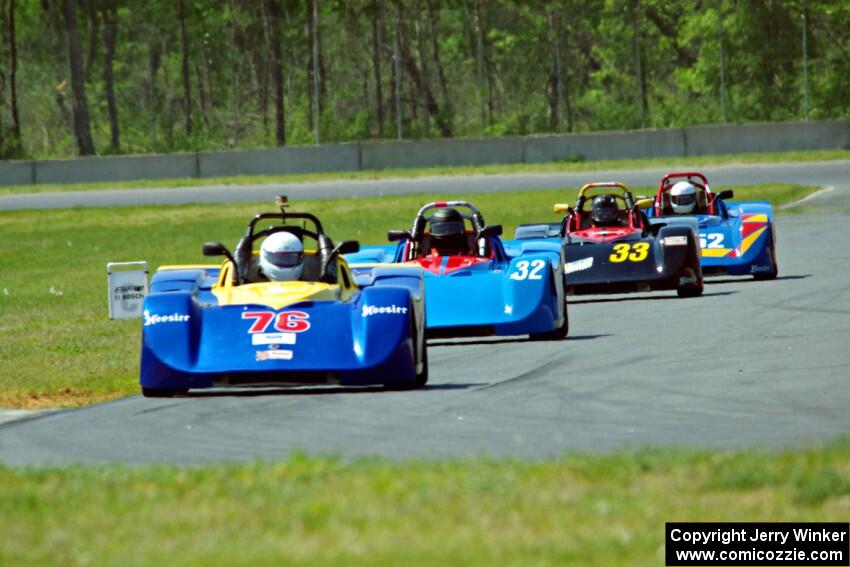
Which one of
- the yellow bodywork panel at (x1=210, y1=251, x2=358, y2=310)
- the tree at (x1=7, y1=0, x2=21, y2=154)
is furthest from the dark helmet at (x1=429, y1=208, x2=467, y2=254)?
the tree at (x1=7, y1=0, x2=21, y2=154)

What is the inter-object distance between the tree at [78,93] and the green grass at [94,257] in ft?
33.2

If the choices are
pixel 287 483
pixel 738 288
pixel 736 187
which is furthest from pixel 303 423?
pixel 736 187

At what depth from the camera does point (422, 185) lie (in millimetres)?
44906

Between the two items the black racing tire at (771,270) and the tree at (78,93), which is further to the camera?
the tree at (78,93)

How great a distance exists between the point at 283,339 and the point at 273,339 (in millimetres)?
64

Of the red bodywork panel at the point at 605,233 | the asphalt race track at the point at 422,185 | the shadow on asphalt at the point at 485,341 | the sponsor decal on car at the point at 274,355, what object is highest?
the asphalt race track at the point at 422,185

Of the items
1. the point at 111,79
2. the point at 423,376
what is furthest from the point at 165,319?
the point at 111,79

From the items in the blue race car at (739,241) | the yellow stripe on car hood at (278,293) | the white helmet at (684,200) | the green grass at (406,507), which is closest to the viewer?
the green grass at (406,507)

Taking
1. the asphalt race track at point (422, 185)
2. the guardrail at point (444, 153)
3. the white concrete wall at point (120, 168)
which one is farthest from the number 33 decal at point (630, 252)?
the white concrete wall at point (120, 168)

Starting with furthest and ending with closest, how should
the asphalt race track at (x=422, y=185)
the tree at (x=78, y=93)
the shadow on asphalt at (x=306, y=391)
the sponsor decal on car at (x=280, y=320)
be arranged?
the tree at (x=78, y=93) < the asphalt race track at (x=422, y=185) < the shadow on asphalt at (x=306, y=391) < the sponsor decal on car at (x=280, y=320)

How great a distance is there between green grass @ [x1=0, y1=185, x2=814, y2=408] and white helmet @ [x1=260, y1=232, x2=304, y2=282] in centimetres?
129

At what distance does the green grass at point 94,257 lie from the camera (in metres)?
14.1

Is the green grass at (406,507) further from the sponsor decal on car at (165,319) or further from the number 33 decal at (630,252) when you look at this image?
the number 33 decal at (630,252)

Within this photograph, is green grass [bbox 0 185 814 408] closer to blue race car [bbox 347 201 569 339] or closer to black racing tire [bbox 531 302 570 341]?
blue race car [bbox 347 201 569 339]
